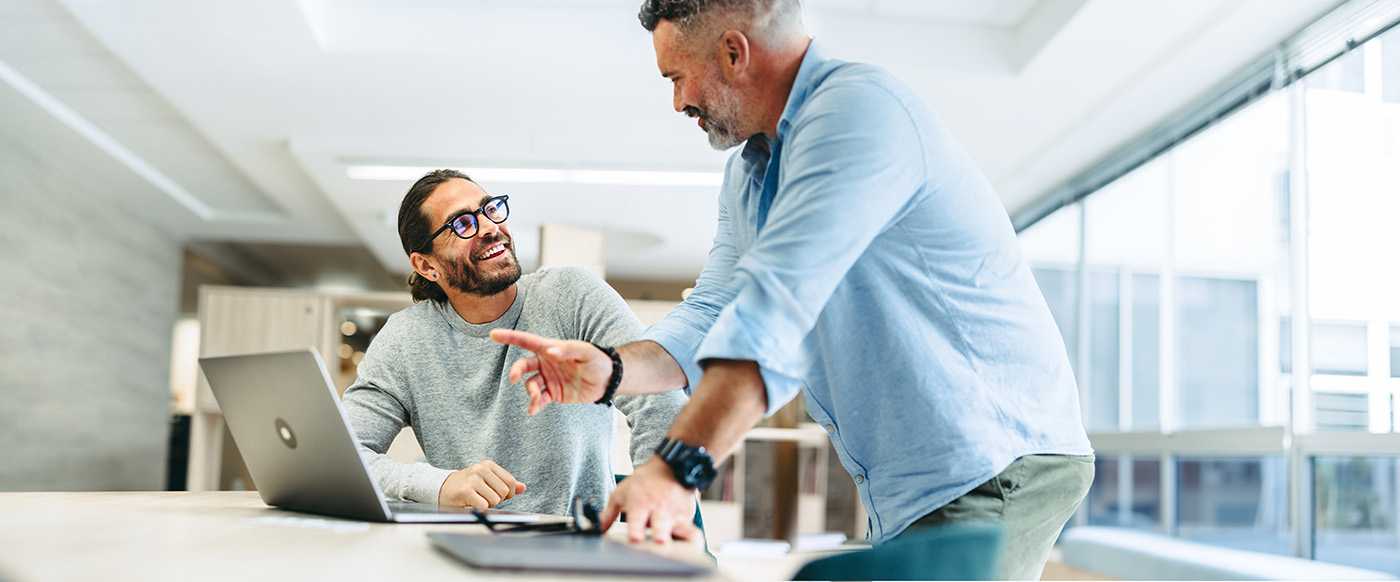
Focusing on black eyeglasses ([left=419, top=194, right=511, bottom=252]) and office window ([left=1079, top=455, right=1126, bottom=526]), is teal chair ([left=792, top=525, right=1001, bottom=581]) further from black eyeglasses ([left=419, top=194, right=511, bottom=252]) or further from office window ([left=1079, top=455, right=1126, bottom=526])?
office window ([left=1079, top=455, right=1126, bottom=526])

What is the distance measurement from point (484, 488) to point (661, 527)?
0.52 meters

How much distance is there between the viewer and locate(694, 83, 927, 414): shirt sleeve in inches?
43.1

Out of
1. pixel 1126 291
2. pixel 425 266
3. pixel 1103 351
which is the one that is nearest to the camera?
pixel 425 266

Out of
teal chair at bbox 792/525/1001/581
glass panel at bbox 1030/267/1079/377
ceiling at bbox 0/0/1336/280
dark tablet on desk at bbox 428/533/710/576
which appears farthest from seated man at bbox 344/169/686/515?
glass panel at bbox 1030/267/1079/377

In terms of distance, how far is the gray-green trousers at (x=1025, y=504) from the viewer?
→ 123 cm

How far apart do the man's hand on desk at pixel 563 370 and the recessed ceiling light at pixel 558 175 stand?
5666mm

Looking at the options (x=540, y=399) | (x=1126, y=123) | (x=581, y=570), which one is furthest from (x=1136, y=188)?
(x=581, y=570)

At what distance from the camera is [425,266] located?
2.15m

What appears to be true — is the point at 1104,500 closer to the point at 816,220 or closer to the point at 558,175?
the point at 558,175

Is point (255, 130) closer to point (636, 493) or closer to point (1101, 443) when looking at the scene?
point (1101, 443)

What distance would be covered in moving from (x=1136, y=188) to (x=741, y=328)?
600 centimetres

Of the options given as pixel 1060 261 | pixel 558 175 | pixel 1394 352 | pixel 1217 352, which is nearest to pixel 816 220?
pixel 1394 352

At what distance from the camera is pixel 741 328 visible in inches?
42.8

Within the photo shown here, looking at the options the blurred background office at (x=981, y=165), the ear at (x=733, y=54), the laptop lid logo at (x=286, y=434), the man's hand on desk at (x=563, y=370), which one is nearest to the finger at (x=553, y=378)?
the man's hand on desk at (x=563, y=370)
